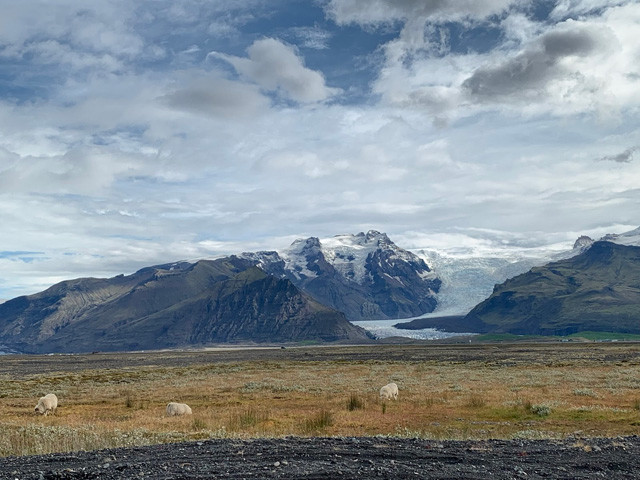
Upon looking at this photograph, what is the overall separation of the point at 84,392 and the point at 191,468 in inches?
1801

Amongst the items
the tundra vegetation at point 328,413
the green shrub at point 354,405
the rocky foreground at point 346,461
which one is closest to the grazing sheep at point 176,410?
the tundra vegetation at point 328,413

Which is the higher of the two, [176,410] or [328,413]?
[328,413]

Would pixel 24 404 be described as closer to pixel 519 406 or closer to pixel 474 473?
pixel 519 406

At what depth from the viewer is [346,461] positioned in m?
15.0

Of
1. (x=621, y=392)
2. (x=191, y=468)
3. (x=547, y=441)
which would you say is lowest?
(x=621, y=392)

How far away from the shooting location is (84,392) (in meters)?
54.5

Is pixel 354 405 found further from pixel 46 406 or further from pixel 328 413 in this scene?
pixel 46 406

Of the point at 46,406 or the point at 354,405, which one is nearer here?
the point at 354,405

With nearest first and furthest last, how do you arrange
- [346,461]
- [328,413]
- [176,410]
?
[346,461] → [328,413] → [176,410]

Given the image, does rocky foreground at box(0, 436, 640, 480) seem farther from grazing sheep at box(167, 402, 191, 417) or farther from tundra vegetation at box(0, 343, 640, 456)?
grazing sheep at box(167, 402, 191, 417)

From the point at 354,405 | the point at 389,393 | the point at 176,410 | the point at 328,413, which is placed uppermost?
the point at 328,413

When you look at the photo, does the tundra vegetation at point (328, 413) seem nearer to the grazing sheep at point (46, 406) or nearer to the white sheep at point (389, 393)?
the grazing sheep at point (46, 406)

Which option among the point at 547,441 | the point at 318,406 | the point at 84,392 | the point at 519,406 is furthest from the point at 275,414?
the point at 84,392

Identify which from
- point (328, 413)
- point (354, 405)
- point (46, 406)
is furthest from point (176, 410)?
point (354, 405)
